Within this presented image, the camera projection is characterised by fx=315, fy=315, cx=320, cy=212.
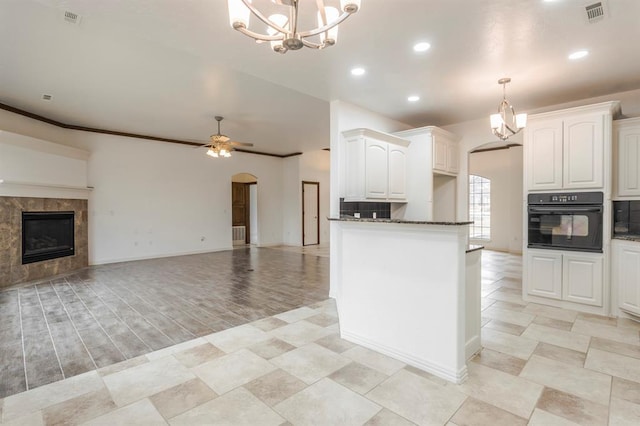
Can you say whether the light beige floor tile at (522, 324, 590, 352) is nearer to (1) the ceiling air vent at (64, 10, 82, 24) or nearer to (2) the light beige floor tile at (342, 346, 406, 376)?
(2) the light beige floor tile at (342, 346, 406, 376)

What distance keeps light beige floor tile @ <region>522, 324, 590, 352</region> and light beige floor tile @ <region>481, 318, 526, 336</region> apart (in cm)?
6

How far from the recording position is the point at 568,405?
2.07m

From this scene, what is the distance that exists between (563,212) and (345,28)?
3.59 m

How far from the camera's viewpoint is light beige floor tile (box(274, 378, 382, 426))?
75.9 inches

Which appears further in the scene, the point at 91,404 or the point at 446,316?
the point at 446,316

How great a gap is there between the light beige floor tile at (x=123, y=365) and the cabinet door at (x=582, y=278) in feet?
16.0

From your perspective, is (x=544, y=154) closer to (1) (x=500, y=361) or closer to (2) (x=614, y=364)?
(2) (x=614, y=364)

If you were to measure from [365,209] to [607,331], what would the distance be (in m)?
3.18

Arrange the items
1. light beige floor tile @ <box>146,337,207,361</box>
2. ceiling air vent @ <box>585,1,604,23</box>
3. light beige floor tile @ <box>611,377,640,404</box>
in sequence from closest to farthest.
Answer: light beige floor tile @ <box>611,377,640,404</box> → ceiling air vent @ <box>585,1,604,23</box> → light beige floor tile @ <box>146,337,207,361</box>

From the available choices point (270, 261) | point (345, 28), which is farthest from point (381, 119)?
point (270, 261)

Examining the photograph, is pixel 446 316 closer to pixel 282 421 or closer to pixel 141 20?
pixel 282 421

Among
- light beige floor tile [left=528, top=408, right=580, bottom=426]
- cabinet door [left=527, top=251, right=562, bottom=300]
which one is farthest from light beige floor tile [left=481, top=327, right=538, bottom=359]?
cabinet door [left=527, top=251, right=562, bottom=300]

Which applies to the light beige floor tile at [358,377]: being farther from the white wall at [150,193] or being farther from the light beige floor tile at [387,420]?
the white wall at [150,193]

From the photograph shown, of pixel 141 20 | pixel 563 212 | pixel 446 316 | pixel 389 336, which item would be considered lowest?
pixel 389 336
